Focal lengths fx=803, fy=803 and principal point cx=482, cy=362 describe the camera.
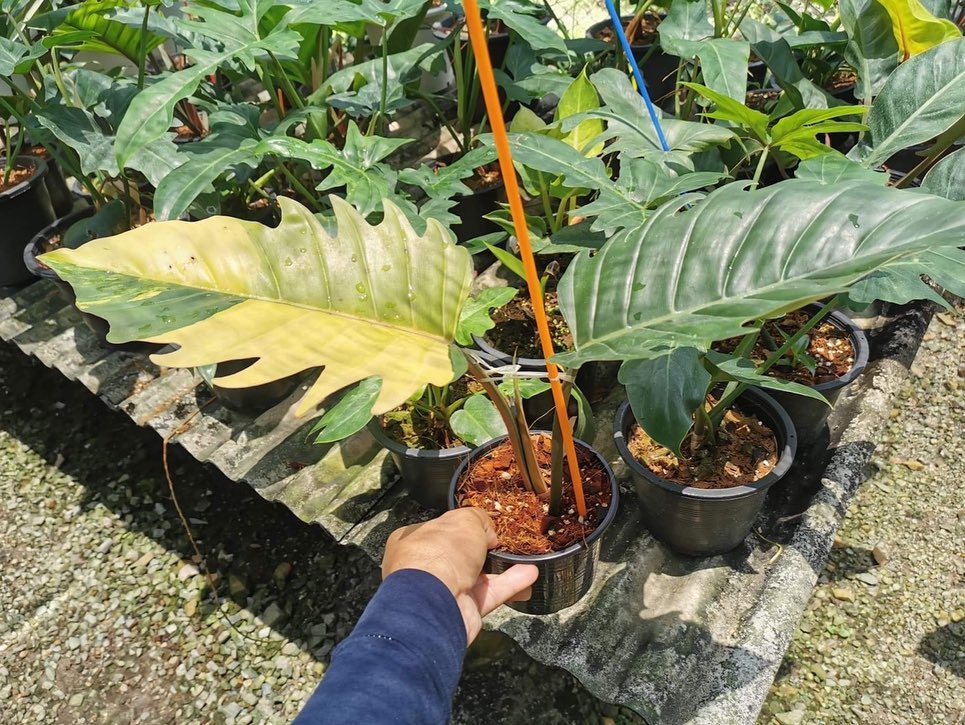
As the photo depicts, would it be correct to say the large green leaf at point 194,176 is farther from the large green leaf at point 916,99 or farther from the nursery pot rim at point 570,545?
the large green leaf at point 916,99

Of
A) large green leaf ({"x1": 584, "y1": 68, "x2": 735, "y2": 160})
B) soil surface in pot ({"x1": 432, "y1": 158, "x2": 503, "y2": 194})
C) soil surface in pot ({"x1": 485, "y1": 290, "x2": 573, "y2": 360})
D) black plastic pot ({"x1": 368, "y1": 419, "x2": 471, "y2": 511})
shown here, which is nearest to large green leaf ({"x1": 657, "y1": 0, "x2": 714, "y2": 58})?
large green leaf ({"x1": 584, "y1": 68, "x2": 735, "y2": 160})

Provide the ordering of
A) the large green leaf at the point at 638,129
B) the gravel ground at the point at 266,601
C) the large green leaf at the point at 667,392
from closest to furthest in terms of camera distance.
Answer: the large green leaf at the point at 667,392 → the large green leaf at the point at 638,129 → the gravel ground at the point at 266,601

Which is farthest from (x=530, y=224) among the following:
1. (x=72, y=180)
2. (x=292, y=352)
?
(x=72, y=180)

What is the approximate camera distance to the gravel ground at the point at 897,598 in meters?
1.54

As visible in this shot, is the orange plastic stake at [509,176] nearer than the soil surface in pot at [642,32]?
Yes

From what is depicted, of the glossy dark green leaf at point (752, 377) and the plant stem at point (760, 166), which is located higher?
the plant stem at point (760, 166)

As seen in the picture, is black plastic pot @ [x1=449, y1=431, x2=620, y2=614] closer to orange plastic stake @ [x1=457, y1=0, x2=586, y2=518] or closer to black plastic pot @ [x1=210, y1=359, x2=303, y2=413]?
orange plastic stake @ [x1=457, y1=0, x2=586, y2=518]

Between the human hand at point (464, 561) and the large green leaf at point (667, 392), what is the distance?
0.29 metres

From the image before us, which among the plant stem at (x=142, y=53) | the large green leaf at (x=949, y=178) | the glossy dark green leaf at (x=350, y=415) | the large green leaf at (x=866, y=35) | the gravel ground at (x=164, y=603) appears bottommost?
the gravel ground at (x=164, y=603)

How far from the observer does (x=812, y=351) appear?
5.61ft

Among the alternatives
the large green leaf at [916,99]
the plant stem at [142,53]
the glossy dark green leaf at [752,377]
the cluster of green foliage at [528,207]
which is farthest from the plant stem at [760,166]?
the plant stem at [142,53]

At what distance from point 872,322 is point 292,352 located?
1.63 meters

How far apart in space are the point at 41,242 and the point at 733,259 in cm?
197

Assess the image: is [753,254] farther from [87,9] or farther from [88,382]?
[88,382]
